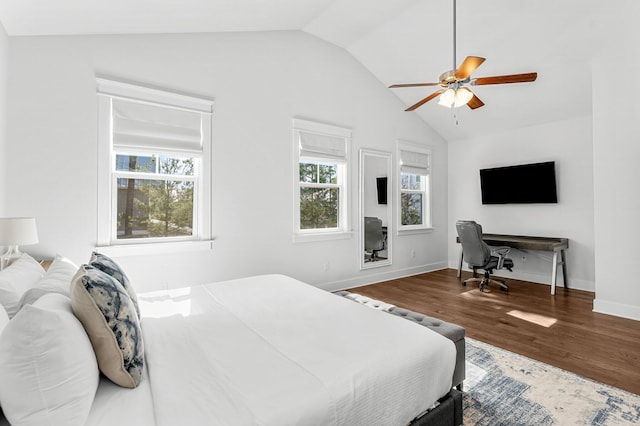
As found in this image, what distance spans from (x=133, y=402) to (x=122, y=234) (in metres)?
2.46

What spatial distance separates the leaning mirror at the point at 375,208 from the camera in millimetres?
4930

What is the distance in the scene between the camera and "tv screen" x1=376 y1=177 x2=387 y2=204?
5.25m

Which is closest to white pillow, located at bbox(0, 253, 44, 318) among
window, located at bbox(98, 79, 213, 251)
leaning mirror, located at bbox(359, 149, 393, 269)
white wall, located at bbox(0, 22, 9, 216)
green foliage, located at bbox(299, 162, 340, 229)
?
white wall, located at bbox(0, 22, 9, 216)

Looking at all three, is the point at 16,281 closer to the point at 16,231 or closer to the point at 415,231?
the point at 16,231

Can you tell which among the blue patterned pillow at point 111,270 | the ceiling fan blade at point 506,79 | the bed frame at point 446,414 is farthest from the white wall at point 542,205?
the blue patterned pillow at point 111,270

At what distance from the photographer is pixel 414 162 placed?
5707 mm

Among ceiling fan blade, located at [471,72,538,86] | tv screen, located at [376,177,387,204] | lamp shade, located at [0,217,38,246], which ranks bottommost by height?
lamp shade, located at [0,217,38,246]

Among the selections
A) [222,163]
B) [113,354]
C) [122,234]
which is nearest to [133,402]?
[113,354]

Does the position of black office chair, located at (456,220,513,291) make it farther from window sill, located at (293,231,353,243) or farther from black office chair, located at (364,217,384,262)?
window sill, located at (293,231,353,243)

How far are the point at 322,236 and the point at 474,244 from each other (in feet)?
7.29

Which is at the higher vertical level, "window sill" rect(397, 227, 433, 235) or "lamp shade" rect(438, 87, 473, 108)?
"lamp shade" rect(438, 87, 473, 108)

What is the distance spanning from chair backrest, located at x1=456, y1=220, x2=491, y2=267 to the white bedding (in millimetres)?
3259

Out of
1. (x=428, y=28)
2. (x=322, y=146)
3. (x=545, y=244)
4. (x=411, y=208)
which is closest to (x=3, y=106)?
(x=322, y=146)

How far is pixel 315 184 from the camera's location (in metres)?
4.47
